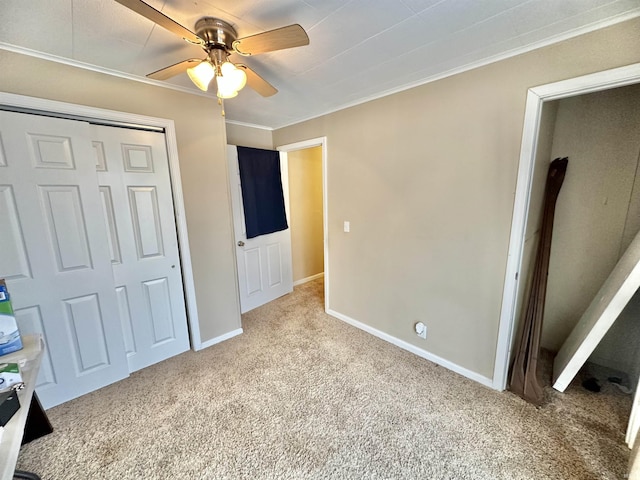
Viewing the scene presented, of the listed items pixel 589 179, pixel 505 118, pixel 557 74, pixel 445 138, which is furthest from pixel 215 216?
pixel 589 179

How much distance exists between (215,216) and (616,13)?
2.88 metres

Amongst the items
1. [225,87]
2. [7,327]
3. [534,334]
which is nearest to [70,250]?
[7,327]

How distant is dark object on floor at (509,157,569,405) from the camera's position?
180 cm

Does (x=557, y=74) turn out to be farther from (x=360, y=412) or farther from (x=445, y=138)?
(x=360, y=412)

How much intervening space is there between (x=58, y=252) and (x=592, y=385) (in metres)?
3.95

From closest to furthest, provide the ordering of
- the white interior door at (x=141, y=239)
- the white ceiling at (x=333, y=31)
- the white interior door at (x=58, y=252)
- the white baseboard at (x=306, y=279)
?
the white ceiling at (x=333, y=31) < the white interior door at (x=58, y=252) < the white interior door at (x=141, y=239) < the white baseboard at (x=306, y=279)

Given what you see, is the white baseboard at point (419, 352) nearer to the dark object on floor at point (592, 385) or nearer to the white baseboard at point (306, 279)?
the dark object on floor at point (592, 385)

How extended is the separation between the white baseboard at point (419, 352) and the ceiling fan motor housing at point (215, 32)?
2602 mm

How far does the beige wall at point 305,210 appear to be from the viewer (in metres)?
3.74

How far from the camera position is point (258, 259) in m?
3.36

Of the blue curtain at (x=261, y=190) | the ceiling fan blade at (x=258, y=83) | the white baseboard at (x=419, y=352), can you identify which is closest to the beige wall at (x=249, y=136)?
the blue curtain at (x=261, y=190)

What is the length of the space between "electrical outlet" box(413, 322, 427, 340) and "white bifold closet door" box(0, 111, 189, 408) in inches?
91.6

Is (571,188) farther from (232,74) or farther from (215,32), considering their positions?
(215,32)

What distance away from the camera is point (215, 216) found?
246cm
